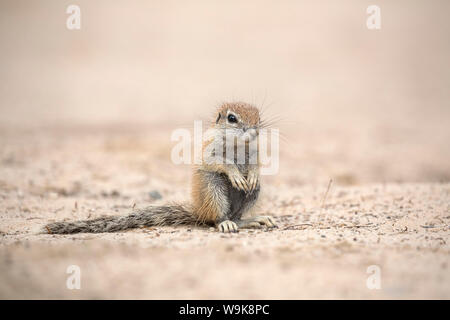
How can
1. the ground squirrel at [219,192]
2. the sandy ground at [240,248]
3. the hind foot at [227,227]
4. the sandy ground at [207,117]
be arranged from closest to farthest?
the sandy ground at [240,248], the sandy ground at [207,117], the hind foot at [227,227], the ground squirrel at [219,192]

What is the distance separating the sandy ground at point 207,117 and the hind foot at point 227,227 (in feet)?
0.54

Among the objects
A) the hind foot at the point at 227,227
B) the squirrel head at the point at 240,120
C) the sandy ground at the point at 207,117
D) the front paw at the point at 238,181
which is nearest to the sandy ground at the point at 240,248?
the sandy ground at the point at 207,117

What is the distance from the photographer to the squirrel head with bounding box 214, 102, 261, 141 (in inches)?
→ 209

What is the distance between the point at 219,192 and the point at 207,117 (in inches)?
72.0

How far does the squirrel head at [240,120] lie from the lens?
17.4ft

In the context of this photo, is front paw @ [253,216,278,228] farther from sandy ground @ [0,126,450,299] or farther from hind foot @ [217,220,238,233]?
hind foot @ [217,220,238,233]

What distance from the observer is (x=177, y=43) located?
75.2ft

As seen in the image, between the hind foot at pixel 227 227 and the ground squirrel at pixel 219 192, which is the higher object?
the ground squirrel at pixel 219 192

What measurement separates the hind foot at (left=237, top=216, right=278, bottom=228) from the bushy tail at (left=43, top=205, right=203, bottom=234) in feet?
1.88

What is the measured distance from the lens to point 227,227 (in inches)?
202

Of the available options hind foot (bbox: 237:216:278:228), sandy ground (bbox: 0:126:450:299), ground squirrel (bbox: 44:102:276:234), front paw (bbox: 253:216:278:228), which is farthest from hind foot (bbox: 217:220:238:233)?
front paw (bbox: 253:216:278:228)

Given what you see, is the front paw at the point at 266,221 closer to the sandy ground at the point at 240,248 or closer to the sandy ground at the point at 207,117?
the sandy ground at the point at 207,117

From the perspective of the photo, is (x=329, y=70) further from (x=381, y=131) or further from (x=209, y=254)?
(x=209, y=254)

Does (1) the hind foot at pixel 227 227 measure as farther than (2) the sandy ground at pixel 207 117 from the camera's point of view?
Yes
